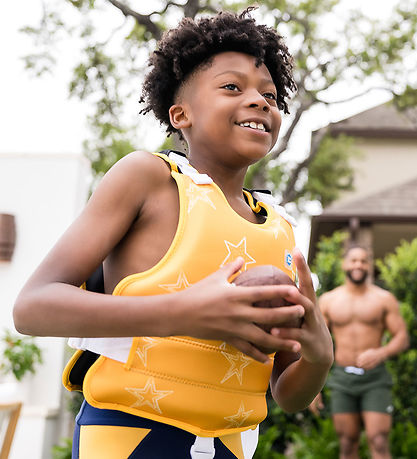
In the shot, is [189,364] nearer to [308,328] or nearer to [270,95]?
[308,328]

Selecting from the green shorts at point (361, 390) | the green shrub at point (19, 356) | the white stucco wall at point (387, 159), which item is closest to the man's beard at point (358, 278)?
the green shorts at point (361, 390)

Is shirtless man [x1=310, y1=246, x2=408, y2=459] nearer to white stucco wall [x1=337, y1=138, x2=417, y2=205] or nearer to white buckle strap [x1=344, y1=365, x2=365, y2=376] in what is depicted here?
white buckle strap [x1=344, y1=365, x2=365, y2=376]

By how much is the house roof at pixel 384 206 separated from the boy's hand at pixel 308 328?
14.9m

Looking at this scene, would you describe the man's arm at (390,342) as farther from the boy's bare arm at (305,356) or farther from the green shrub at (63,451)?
the boy's bare arm at (305,356)

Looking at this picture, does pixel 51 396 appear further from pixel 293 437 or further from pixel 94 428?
pixel 94 428

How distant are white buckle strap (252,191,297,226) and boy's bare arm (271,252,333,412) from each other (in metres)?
0.43

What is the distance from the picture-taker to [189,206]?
153 centimetres

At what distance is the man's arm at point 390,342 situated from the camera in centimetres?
661

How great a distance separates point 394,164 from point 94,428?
20.5m

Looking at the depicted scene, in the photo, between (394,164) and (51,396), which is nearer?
(51,396)

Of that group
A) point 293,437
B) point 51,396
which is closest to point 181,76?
point 293,437

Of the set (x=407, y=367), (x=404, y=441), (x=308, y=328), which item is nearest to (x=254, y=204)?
(x=308, y=328)

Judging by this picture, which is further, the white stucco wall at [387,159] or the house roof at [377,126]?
the white stucco wall at [387,159]

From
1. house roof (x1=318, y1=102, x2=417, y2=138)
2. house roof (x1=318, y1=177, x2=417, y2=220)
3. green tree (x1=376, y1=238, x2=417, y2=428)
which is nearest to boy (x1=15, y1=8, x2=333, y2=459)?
green tree (x1=376, y1=238, x2=417, y2=428)
